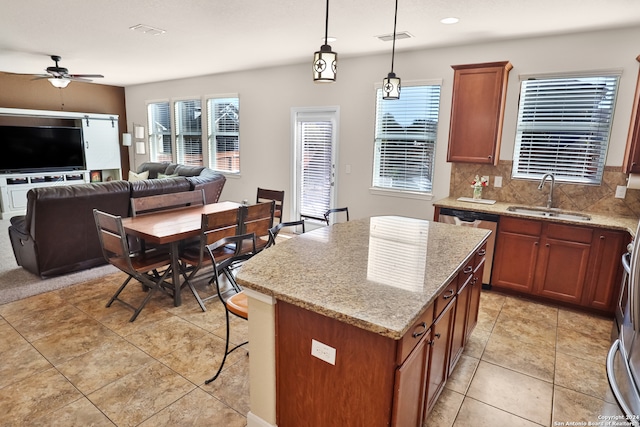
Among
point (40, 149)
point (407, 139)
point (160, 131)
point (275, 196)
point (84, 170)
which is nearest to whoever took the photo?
point (275, 196)

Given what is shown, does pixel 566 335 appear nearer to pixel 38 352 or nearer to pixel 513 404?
pixel 513 404

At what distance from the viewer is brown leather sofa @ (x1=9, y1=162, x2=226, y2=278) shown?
11.6 ft

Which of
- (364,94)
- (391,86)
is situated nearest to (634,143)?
(391,86)

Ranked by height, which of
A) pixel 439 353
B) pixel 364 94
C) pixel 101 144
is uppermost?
pixel 364 94

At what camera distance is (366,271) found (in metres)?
1.79

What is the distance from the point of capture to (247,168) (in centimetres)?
646

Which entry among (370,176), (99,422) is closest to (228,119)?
(370,176)

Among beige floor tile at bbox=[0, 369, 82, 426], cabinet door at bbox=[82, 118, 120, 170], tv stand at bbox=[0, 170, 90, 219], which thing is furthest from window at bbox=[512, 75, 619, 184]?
tv stand at bbox=[0, 170, 90, 219]

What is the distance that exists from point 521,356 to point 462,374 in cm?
57

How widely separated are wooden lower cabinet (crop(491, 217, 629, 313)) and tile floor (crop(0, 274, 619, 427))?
0.22 m

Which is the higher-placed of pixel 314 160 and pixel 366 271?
pixel 314 160

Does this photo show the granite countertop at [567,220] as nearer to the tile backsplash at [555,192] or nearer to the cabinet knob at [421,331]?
the tile backsplash at [555,192]

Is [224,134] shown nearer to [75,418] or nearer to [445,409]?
[75,418]

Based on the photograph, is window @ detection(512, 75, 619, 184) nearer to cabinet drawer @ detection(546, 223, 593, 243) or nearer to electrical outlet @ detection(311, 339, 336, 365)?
cabinet drawer @ detection(546, 223, 593, 243)
